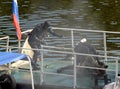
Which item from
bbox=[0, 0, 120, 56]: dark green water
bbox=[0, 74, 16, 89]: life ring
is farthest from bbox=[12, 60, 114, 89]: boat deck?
bbox=[0, 0, 120, 56]: dark green water

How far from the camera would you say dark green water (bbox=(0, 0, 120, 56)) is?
96.0ft

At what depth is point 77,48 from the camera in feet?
45.6

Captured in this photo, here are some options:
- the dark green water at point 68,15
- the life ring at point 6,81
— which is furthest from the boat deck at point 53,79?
the dark green water at point 68,15

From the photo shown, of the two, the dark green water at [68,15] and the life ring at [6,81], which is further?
the dark green water at [68,15]

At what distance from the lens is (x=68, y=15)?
33656 millimetres

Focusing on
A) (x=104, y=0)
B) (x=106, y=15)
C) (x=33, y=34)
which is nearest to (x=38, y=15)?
(x=106, y=15)

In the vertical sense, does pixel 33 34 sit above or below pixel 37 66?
above

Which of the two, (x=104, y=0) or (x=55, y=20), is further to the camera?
(x=104, y=0)

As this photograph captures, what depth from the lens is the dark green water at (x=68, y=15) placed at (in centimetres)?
2925

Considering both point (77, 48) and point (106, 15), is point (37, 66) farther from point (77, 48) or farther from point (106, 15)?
point (106, 15)

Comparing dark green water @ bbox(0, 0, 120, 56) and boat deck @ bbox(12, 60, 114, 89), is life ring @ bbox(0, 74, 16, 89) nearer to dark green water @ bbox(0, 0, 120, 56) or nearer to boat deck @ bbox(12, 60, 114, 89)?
boat deck @ bbox(12, 60, 114, 89)

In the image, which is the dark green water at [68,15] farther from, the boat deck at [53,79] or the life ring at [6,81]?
the life ring at [6,81]

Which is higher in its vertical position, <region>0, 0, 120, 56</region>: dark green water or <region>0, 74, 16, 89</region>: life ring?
<region>0, 0, 120, 56</region>: dark green water

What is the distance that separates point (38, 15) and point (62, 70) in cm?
1916
